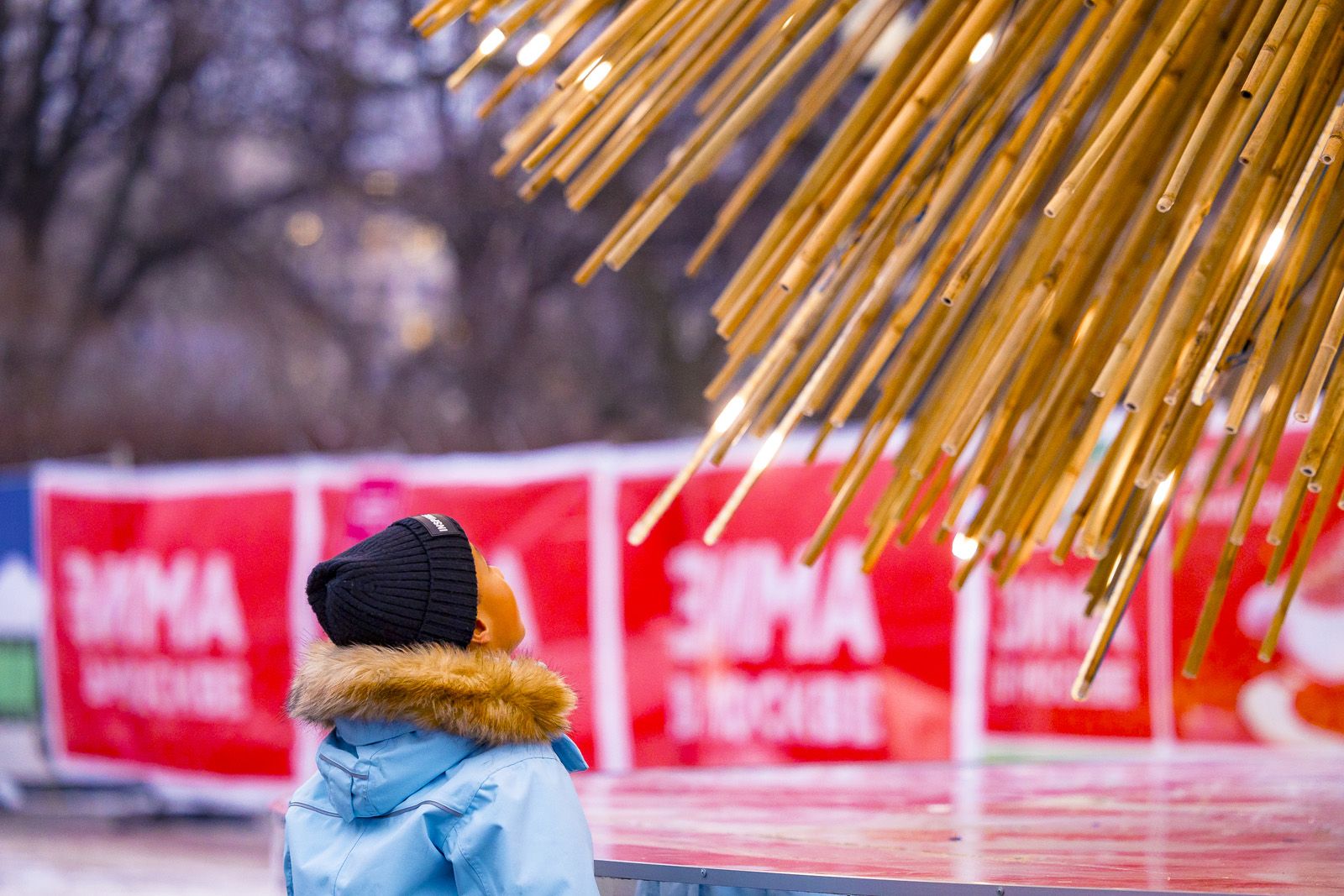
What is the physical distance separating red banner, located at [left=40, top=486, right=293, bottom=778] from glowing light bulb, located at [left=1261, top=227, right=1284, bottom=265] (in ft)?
20.1

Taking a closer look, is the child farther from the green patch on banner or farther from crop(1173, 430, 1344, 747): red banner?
the green patch on banner

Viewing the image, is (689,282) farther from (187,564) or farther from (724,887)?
(724,887)

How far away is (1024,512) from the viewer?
122 centimetres

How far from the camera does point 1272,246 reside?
1002 mm

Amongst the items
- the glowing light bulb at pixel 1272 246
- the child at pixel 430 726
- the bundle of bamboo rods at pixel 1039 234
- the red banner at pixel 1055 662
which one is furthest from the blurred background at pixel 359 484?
the child at pixel 430 726

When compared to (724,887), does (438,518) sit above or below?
above

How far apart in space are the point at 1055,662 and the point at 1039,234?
14.9 ft

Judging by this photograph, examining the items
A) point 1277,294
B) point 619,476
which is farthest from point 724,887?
point 619,476

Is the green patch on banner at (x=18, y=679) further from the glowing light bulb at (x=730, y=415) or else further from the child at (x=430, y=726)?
the glowing light bulb at (x=730, y=415)

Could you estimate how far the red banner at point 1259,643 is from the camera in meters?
5.02

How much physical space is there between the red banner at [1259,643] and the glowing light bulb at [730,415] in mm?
4048

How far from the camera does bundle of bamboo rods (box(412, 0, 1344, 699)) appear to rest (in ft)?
3.40

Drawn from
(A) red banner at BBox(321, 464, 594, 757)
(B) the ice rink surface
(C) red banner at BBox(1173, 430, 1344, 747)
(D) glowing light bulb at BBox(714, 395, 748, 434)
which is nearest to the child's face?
(D) glowing light bulb at BBox(714, 395, 748, 434)

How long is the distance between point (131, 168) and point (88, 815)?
19.6 ft
